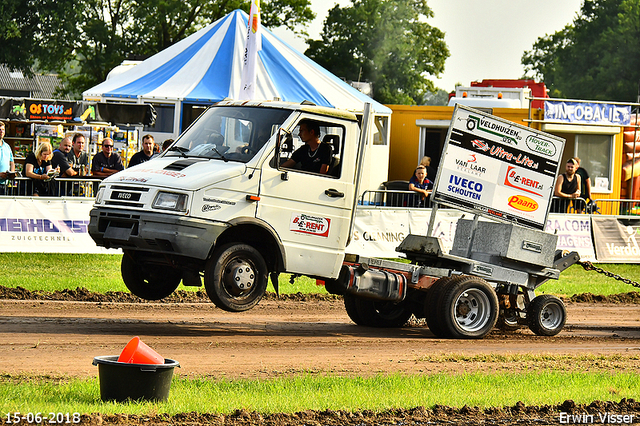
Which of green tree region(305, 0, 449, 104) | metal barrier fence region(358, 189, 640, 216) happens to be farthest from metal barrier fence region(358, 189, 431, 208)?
green tree region(305, 0, 449, 104)

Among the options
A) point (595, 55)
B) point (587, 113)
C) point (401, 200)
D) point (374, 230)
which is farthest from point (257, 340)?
point (595, 55)

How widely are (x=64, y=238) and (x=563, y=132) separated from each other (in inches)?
549

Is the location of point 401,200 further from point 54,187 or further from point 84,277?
point 54,187

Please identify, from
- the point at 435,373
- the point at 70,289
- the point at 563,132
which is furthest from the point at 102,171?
the point at 563,132

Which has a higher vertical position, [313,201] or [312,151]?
[312,151]

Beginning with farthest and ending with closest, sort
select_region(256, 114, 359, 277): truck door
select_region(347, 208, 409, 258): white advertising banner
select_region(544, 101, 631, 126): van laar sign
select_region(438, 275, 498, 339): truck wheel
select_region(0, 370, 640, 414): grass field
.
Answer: select_region(544, 101, 631, 126): van laar sign
select_region(347, 208, 409, 258): white advertising banner
select_region(438, 275, 498, 339): truck wheel
select_region(256, 114, 359, 277): truck door
select_region(0, 370, 640, 414): grass field

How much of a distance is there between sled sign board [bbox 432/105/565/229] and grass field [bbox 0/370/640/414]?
3007 mm

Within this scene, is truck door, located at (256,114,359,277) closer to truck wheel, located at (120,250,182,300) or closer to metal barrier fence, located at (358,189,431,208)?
truck wheel, located at (120,250,182,300)

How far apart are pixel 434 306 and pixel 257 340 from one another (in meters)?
2.27

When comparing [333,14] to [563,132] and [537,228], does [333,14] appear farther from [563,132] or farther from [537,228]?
[537,228]

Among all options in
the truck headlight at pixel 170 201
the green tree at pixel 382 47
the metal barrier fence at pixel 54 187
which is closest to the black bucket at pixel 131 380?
the truck headlight at pixel 170 201

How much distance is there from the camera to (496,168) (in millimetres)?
11023

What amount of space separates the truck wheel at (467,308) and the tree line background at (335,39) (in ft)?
71.8

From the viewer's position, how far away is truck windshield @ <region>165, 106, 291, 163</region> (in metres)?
9.96
